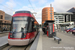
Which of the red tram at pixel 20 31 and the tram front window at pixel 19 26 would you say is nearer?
the red tram at pixel 20 31

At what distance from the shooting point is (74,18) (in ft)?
274

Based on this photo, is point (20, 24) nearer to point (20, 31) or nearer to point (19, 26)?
point (19, 26)

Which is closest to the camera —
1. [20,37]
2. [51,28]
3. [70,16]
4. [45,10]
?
[20,37]

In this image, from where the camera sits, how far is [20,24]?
20.5 ft

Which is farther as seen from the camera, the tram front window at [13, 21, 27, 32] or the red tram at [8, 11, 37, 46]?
the tram front window at [13, 21, 27, 32]

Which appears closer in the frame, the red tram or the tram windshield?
the red tram

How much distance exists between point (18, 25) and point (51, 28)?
21.0 ft

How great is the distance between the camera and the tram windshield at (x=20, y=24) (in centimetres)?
611

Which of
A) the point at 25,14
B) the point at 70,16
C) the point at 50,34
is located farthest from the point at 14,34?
the point at 70,16

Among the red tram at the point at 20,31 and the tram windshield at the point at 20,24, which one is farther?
the tram windshield at the point at 20,24

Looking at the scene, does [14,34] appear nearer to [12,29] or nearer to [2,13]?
[12,29]

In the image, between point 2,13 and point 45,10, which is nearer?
point 2,13

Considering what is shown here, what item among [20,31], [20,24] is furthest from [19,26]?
[20,31]

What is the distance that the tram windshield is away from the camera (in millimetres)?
6109
